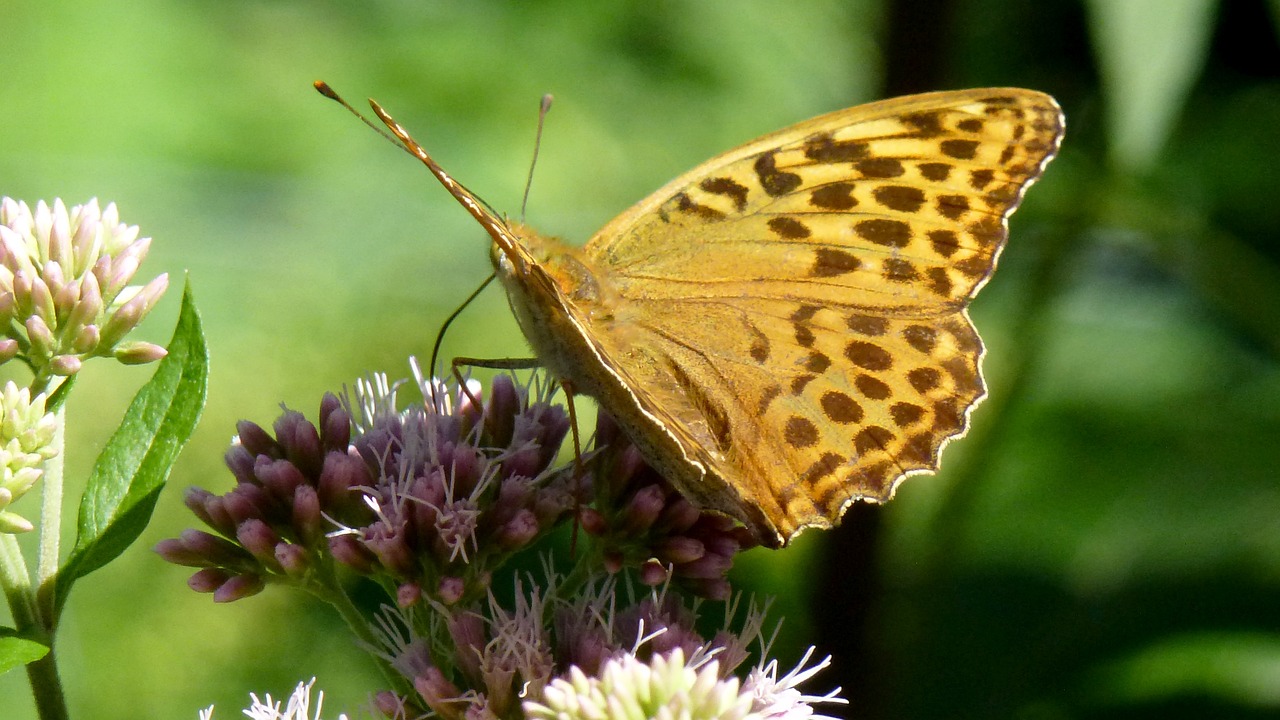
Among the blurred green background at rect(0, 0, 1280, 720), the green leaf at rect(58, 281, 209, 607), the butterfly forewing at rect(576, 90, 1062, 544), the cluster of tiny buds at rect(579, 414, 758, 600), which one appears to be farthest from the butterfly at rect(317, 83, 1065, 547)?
the green leaf at rect(58, 281, 209, 607)

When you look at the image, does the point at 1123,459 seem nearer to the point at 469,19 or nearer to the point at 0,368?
the point at 469,19

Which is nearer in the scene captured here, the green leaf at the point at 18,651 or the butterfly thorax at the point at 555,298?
the green leaf at the point at 18,651

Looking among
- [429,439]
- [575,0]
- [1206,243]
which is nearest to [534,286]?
[429,439]

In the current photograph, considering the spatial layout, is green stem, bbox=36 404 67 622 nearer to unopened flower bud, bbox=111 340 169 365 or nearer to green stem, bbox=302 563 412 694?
unopened flower bud, bbox=111 340 169 365

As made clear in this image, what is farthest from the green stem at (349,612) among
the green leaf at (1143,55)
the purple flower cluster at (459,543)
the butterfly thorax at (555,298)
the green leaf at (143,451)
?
the green leaf at (1143,55)

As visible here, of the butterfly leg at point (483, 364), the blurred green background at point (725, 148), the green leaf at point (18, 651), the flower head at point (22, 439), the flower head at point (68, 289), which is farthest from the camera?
the blurred green background at point (725, 148)

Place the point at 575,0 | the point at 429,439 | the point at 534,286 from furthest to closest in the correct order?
the point at 575,0 → the point at 429,439 → the point at 534,286

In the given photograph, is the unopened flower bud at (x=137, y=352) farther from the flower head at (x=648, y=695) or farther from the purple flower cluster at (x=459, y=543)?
the flower head at (x=648, y=695)
